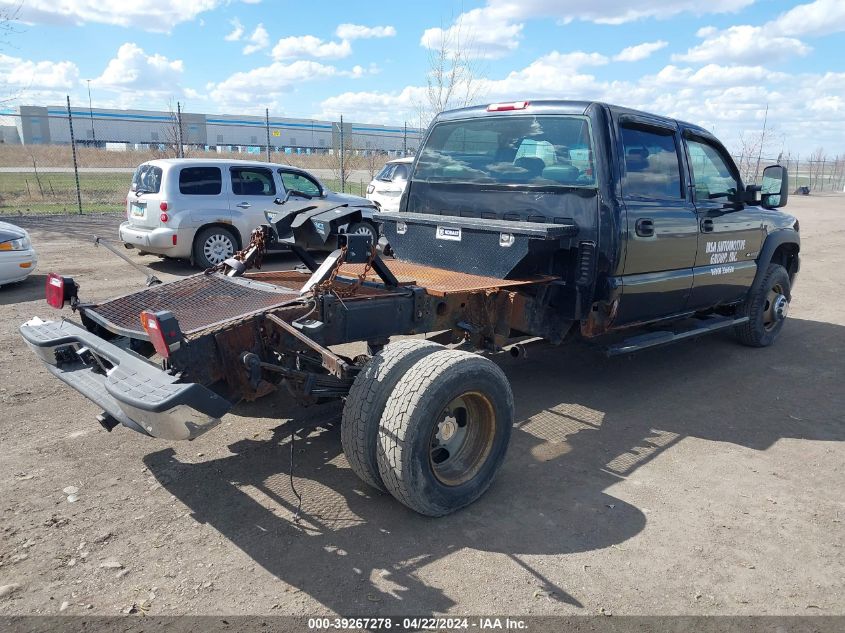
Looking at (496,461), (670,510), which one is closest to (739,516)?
(670,510)

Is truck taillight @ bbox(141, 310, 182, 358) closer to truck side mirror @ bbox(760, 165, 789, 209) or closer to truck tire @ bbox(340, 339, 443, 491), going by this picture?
truck tire @ bbox(340, 339, 443, 491)

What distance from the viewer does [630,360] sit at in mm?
6438

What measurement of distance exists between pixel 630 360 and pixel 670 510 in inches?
116

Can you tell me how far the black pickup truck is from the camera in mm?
3289

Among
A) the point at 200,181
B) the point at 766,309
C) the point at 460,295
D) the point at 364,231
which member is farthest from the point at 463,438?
the point at 200,181

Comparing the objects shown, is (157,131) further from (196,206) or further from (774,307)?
(774,307)

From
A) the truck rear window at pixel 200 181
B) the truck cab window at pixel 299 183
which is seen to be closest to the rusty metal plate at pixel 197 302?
the truck rear window at pixel 200 181

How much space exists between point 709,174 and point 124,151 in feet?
137

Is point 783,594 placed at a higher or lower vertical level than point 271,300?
lower

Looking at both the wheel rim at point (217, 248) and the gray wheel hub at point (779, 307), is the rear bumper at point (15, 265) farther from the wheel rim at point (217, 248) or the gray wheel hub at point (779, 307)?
the gray wheel hub at point (779, 307)

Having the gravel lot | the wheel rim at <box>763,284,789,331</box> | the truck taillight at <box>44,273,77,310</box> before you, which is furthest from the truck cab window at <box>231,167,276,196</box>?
the wheel rim at <box>763,284,789,331</box>

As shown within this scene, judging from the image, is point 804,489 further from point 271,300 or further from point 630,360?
point 271,300

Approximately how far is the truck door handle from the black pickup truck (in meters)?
0.02

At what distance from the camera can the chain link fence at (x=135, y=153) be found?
65.7 feet
